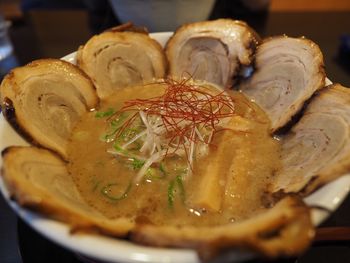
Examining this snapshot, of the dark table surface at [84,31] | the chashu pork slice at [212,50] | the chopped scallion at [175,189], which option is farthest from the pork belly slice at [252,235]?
the dark table surface at [84,31]

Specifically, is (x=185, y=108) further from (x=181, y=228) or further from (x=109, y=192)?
(x=181, y=228)

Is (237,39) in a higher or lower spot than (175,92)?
higher

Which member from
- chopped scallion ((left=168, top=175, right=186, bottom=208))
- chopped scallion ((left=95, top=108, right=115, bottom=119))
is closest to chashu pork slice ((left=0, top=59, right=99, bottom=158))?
→ chopped scallion ((left=95, top=108, right=115, bottom=119))

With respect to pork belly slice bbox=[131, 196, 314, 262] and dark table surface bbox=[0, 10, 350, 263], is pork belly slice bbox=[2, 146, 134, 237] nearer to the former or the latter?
pork belly slice bbox=[131, 196, 314, 262]

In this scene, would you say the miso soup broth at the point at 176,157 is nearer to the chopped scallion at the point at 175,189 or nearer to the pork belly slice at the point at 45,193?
the chopped scallion at the point at 175,189

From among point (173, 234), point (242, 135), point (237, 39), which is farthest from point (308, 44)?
point (173, 234)

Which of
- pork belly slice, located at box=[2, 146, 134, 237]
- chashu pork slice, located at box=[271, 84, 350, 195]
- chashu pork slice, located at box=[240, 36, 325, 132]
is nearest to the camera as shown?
pork belly slice, located at box=[2, 146, 134, 237]

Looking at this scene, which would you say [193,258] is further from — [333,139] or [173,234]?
[333,139]
